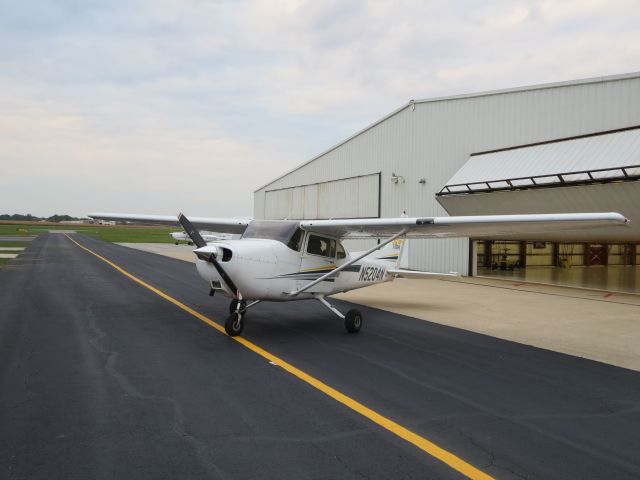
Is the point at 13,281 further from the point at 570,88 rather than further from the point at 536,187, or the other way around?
the point at 570,88

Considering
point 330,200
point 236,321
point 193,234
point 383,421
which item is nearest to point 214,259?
point 193,234

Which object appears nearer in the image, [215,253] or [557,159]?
[215,253]

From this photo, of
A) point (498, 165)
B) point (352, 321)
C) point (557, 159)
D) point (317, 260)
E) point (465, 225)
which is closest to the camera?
point (465, 225)

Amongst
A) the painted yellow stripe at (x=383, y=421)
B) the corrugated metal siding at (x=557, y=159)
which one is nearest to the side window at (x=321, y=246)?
the painted yellow stripe at (x=383, y=421)

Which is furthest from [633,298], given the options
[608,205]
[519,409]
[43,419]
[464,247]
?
[43,419]

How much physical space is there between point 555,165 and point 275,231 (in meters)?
12.5

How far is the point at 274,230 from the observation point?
9617 millimetres

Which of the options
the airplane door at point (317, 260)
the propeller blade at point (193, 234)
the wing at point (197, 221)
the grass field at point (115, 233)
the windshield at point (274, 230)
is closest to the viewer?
the propeller blade at point (193, 234)

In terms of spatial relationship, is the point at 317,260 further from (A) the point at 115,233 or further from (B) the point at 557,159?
(A) the point at 115,233

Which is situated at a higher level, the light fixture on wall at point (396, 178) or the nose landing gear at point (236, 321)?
the light fixture on wall at point (396, 178)

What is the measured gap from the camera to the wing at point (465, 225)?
7605 mm

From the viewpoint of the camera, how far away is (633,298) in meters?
16.3

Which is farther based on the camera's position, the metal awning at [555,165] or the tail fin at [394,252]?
the metal awning at [555,165]

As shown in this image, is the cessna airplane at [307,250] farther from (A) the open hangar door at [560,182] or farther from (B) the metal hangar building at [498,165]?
(A) the open hangar door at [560,182]
